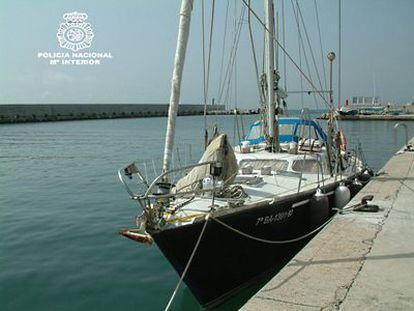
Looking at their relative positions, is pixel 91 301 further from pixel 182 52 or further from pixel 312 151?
pixel 312 151

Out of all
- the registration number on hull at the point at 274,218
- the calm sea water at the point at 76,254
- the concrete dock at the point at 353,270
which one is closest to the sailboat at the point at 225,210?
the registration number on hull at the point at 274,218

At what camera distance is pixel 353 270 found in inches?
223

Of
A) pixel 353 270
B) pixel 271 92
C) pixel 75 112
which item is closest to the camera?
pixel 353 270

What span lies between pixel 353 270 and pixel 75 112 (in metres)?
107

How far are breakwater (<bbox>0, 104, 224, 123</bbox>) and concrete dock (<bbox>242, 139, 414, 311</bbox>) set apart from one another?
8399 centimetres

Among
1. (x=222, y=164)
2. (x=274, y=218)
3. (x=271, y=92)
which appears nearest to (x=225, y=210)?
(x=222, y=164)

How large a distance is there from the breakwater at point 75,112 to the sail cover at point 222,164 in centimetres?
Answer: 8199

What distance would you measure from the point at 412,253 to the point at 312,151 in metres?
5.47

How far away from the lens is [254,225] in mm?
7895

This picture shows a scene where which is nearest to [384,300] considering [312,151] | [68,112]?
[312,151]

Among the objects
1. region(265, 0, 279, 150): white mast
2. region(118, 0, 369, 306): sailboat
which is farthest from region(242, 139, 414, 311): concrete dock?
region(265, 0, 279, 150): white mast

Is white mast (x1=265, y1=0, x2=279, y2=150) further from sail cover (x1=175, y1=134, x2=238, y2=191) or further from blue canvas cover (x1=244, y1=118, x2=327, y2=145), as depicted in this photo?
sail cover (x1=175, y1=134, x2=238, y2=191)

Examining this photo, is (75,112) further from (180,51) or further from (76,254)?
(180,51)

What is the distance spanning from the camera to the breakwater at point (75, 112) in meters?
87.7
